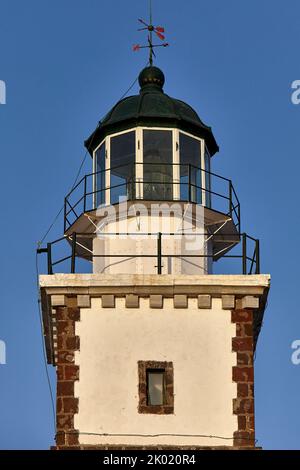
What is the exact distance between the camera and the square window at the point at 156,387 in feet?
114

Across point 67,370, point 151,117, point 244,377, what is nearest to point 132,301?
point 67,370

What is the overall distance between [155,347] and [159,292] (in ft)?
3.64

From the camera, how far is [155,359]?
115ft

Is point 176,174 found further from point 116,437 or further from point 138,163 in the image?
point 116,437

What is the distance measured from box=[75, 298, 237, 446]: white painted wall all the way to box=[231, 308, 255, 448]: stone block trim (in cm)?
12

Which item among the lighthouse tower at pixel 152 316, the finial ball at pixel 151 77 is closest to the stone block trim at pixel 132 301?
the lighthouse tower at pixel 152 316

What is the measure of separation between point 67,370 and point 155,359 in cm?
175

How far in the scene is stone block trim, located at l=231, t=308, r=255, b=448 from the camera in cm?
3466

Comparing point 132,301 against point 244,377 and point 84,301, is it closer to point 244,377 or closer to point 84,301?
point 84,301

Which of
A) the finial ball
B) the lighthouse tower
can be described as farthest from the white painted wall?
the finial ball

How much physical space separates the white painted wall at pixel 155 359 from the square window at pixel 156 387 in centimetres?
11

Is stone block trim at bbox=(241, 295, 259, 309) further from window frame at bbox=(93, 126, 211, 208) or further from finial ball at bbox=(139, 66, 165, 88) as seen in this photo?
finial ball at bbox=(139, 66, 165, 88)

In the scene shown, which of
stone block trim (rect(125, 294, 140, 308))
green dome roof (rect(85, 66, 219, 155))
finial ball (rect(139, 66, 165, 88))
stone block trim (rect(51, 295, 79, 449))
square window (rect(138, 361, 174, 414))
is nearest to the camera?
stone block trim (rect(51, 295, 79, 449))

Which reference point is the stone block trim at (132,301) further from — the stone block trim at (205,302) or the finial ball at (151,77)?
the finial ball at (151,77)
